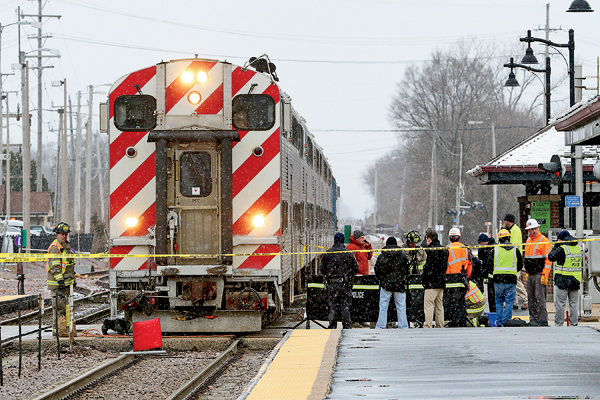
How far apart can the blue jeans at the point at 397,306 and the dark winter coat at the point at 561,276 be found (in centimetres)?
229

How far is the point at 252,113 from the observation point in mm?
11422

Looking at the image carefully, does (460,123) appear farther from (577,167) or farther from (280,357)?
(280,357)

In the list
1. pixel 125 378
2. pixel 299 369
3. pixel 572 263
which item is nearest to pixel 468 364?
pixel 299 369

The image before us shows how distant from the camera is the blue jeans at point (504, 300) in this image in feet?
40.9

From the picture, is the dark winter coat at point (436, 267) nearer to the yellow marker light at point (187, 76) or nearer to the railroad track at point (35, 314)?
the yellow marker light at point (187, 76)

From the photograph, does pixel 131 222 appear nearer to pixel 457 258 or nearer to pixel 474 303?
pixel 457 258

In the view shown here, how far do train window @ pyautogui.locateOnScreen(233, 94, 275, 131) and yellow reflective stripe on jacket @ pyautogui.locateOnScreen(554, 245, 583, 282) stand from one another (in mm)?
4843

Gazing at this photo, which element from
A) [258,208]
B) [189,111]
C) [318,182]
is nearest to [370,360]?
[258,208]

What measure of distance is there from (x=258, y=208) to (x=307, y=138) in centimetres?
525

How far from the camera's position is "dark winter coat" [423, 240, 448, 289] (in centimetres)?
1180

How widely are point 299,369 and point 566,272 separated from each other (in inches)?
263

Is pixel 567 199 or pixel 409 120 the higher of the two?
pixel 409 120

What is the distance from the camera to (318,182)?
794 inches

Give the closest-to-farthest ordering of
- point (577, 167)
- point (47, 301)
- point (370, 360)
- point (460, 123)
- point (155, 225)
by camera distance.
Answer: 1. point (370, 360)
2. point (155, 225)
3. point (577, 167)
4. point (47, 301)
5. point (460, 123)
